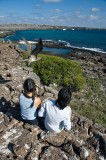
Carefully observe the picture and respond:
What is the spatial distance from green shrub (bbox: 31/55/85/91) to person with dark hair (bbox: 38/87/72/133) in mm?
11264

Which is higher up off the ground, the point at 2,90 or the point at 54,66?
the point at 2,90

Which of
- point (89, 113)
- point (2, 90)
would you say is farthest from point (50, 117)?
point (89, 113)

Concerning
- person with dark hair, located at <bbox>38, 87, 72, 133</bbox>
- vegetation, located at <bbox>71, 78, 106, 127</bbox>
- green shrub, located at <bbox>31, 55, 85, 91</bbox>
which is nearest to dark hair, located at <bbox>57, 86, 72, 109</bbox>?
person with dark hair, located at <bbox>38, 87, 72, 133</bbox>

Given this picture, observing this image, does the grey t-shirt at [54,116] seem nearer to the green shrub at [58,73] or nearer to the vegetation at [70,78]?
the vegetation at [70,78]

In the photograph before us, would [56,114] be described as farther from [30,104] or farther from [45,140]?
[30,104]

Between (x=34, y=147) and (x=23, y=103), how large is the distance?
1139 mm

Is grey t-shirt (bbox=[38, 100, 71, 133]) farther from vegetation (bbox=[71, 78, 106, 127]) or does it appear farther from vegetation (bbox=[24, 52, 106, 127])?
vegetation (bbox=[24, 52, 106, 127])

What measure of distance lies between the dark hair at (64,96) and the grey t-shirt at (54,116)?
18 centimetres

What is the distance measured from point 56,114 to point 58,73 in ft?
39.4

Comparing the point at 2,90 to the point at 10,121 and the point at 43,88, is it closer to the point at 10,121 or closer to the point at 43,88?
the point at 43,88

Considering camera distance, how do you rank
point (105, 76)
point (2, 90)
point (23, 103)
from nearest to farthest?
point (23, 103)
point (2, 90)
point (105, 76)

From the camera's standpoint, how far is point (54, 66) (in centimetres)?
1878

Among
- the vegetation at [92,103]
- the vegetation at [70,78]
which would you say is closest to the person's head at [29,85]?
the vegetation at [92,103]

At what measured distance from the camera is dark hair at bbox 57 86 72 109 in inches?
248
